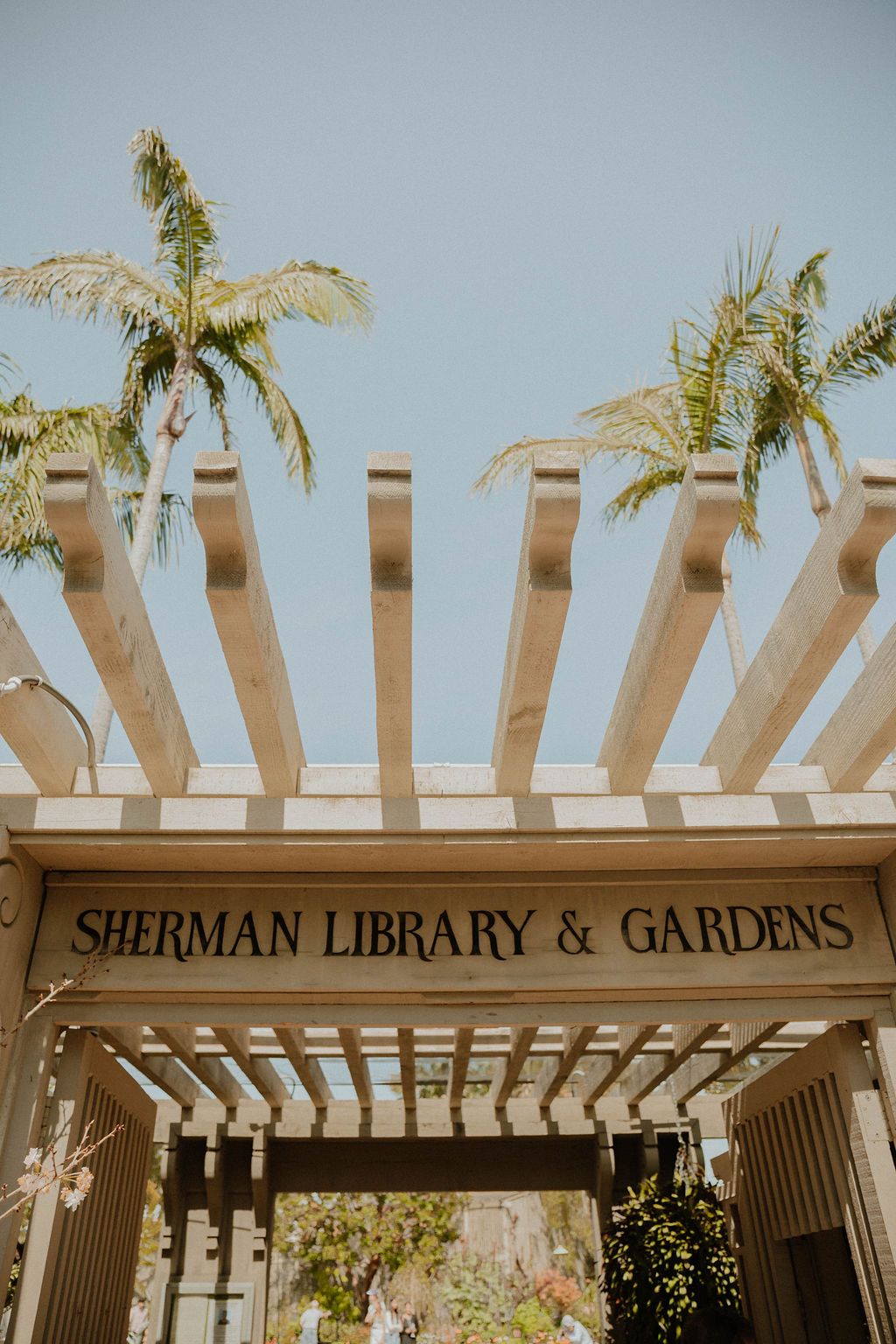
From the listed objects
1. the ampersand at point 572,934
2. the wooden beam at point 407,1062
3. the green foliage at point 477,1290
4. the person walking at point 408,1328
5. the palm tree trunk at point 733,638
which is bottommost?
the person walking at point 408,1328

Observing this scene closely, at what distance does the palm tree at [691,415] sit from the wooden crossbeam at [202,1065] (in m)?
6.58

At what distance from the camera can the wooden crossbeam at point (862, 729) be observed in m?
3.55

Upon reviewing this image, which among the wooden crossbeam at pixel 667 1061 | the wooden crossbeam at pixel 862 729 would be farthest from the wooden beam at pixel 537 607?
the wooden crossbeam at pixel 667 1061

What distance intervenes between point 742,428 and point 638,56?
5718 mm

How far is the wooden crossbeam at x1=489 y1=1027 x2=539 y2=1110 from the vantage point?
630cm

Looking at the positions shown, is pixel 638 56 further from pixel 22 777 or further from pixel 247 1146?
pixel 247 1146

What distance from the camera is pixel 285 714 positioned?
147 inches

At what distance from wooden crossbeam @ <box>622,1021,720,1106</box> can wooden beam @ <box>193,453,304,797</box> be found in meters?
2.85

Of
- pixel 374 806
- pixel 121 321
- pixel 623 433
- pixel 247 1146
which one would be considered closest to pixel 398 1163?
pixel 247 1146

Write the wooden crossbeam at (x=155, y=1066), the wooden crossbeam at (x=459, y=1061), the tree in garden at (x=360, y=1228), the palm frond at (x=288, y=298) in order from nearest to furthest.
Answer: the wooden crossbeam at (x=155, y=1066) < the wooden crossbeam at (x=459, y=1061) < the palm frond at (x=288, y=298) < the tree in garden at (x=360, y=1228)

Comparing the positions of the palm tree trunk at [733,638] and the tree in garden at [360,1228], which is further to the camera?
the tree in garden at [360,1228]

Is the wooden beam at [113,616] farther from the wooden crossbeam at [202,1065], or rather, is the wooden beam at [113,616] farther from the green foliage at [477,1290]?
the green foliage at [477,1290]

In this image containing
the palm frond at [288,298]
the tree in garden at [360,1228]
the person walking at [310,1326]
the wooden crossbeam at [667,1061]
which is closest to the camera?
the wooden crossbeam at [667,1061]

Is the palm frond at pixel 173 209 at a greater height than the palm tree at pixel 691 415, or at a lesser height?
greater
